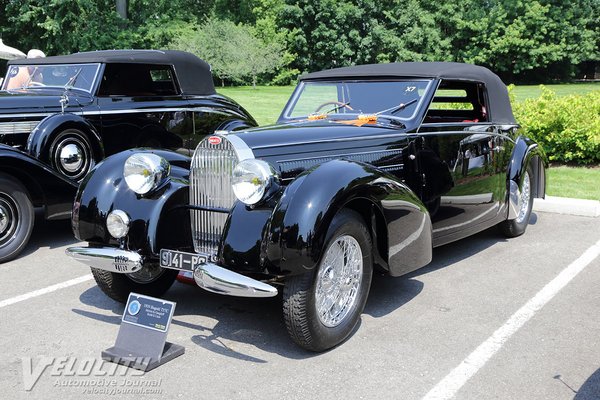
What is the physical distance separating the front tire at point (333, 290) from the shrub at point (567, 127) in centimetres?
652

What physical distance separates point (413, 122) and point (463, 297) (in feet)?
4.66

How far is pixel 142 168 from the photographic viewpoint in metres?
4.12

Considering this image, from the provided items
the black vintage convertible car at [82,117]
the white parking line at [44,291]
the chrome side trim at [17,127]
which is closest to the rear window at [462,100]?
the black vintage convertible car at [82,117]

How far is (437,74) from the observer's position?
516cm

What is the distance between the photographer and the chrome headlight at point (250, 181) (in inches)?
143

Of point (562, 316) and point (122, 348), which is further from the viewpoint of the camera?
point (562, 316)

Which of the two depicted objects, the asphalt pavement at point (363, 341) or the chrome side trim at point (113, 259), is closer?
the asphalt pavement at point (363, 341)

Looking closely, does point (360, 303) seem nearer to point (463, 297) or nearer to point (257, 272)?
point (257, 272)

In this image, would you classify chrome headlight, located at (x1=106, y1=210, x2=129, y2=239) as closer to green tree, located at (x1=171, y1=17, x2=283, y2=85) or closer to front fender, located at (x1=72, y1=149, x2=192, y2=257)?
front fender, located at (x1=72, y1=149, x2=192, y2=257)

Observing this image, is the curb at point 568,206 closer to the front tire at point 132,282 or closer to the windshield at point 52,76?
the front tire at point 132,282

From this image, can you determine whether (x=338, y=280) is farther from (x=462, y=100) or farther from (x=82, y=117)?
(x=82, y=117)

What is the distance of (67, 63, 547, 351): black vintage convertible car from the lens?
3521mm

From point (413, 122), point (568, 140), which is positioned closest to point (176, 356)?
point (413, 122)

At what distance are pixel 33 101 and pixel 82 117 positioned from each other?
0.56 meters
